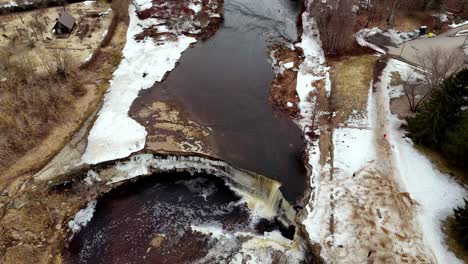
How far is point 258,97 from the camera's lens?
42.6 meters

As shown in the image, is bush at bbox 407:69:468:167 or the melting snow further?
the melting snow

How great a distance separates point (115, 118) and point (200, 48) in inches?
684

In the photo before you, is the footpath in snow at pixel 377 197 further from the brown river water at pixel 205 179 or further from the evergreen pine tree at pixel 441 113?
the brown river water at pixel 205 179

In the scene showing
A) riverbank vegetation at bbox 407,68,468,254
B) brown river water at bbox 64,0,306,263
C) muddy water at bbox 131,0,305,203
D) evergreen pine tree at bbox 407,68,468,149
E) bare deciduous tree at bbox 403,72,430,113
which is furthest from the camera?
bare deciduous tree at bbox 403,72,430,113

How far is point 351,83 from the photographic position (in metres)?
43.2

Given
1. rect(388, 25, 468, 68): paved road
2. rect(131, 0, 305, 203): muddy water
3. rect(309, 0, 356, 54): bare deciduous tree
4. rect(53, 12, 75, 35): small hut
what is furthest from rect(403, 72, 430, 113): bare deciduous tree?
rect(53, 12, 75, 35): small hut

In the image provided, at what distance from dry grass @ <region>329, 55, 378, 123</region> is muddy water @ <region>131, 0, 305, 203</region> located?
6056 millimetres

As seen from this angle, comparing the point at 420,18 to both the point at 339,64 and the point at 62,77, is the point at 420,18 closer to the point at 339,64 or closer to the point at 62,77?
the point at 339,64

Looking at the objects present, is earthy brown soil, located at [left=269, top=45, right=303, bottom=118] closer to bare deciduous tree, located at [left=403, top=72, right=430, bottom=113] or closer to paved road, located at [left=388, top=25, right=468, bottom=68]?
bare deciduous tree, located at [left=403, top=72, right=430, bottom=113]

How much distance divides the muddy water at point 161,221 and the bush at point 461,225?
1286 cm

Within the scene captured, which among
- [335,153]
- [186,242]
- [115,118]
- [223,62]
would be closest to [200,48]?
[223,62]

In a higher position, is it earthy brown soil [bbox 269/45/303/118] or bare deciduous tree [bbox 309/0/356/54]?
bare deciduous tree [bbox 309/0/356/54]

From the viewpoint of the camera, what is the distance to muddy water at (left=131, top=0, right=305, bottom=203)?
34938 mm

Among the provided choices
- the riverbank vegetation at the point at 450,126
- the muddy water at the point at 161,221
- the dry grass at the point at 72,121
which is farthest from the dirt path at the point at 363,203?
the dry grass at the point at 72,121
